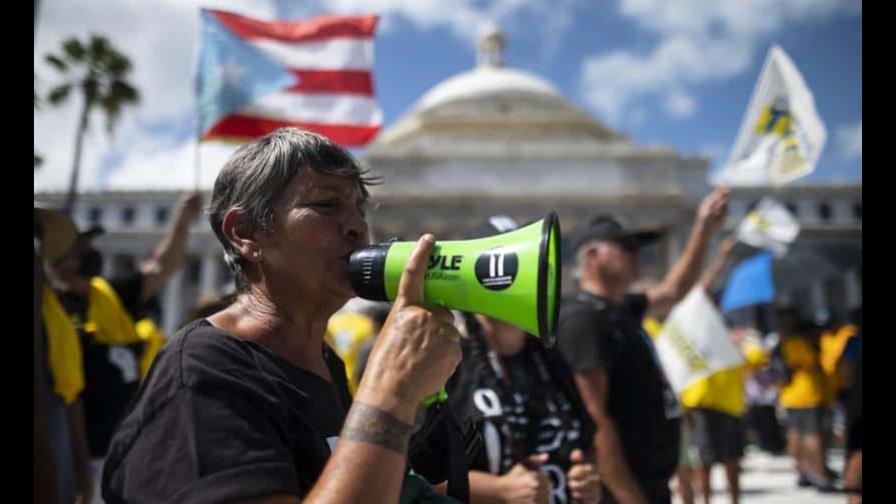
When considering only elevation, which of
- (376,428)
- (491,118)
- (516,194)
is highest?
(491,118)

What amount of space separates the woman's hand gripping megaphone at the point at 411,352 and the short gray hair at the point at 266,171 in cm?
31

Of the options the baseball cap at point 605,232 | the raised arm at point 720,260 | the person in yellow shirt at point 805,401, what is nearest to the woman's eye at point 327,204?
the baseball cap at point 605,232

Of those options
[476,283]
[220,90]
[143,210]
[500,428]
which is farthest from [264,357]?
[143,210]

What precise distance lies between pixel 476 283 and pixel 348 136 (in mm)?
4681

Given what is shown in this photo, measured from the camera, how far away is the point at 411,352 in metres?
1.17

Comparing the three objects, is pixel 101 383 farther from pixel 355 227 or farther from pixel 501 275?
pixel 501 275

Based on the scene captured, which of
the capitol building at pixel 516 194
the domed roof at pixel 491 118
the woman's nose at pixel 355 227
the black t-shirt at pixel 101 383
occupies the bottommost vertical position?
the black t-shirt at pixel 101 383

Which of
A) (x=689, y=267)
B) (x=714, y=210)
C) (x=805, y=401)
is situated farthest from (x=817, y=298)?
(x=714, y=210)

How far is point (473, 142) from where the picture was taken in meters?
48.7

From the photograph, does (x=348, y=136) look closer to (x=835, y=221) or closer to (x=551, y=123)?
(x=551, y=123)

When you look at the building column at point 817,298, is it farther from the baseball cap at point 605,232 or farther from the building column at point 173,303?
the baseball cap at point 605,232

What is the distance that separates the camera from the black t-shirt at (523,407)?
232 cm

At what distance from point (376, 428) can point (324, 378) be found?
34cm

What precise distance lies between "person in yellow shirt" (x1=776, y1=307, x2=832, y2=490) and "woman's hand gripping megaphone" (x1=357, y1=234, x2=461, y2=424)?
779cm
